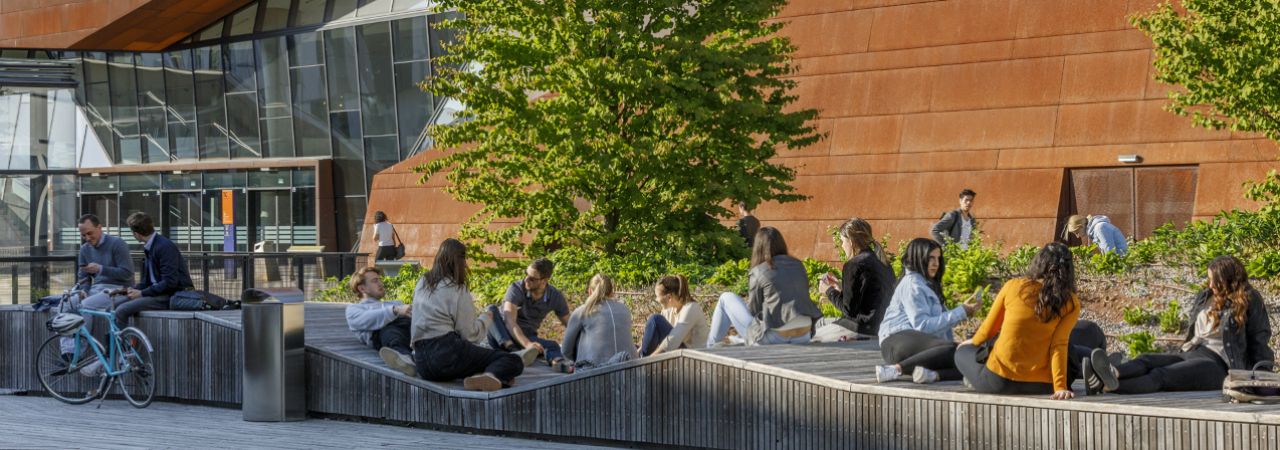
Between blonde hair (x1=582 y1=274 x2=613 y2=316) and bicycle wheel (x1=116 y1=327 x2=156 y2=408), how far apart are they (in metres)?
3.97

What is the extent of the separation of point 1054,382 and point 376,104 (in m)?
28.9

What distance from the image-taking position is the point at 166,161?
39.6 m

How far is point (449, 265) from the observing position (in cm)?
985

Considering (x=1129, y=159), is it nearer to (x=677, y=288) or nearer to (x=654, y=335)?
(x=677, y=288)

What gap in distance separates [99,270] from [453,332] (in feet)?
13.6

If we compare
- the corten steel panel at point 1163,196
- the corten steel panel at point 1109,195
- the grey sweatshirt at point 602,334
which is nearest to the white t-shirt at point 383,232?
the corten steel panel at point 1109,195

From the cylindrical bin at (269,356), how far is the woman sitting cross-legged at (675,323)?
9.34 feet

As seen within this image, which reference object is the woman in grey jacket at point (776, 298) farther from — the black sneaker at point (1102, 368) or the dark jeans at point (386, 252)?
the dark jeans at point (386, 252)

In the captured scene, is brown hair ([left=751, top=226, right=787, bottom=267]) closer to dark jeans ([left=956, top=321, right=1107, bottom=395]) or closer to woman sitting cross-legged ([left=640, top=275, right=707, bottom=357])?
woman sitting cross-legged ([left=640, top=275, right=707, bottom=357])

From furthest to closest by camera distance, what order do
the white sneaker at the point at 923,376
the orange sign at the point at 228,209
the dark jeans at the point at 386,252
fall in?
the orange sign at the point at 228,209 < the dark jeans at the point at 386,252 < the white sneaker at the point at 923,376

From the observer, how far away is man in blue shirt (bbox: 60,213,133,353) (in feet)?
40.6

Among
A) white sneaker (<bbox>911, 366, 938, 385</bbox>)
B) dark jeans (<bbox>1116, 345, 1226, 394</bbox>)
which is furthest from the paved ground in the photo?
dark jeans (<bbox>1116, 345, 1226, 394</bbox>)

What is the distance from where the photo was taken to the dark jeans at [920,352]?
8.23 m

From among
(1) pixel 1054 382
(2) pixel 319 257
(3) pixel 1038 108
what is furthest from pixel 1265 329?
(2) pixel 319 257
